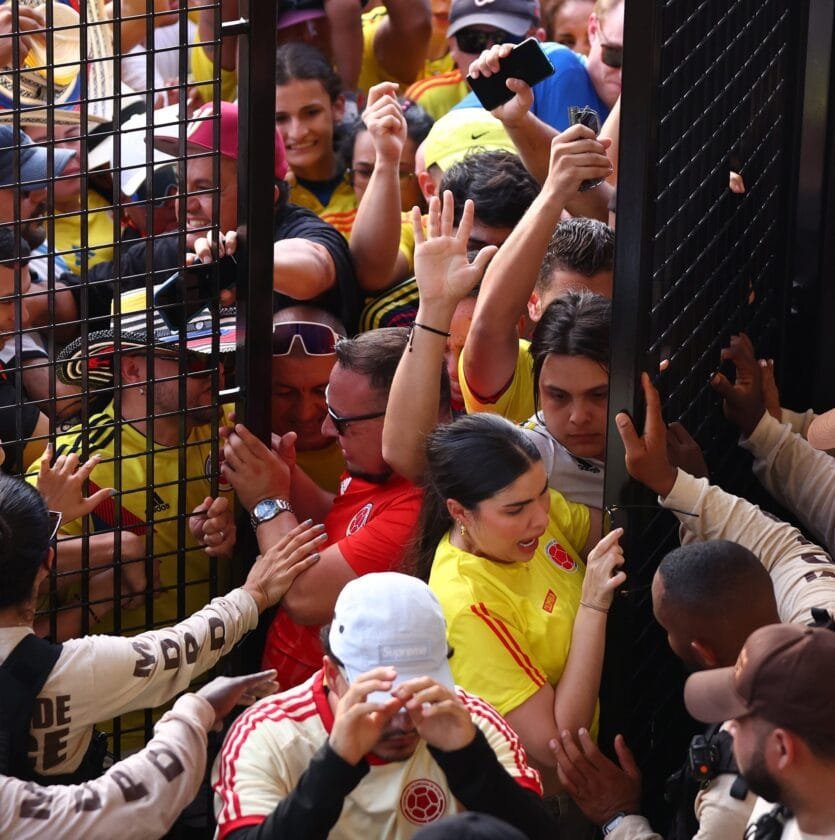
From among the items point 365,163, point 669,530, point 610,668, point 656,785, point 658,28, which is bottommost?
point 656,785

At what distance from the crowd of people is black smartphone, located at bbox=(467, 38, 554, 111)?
0.06 metres

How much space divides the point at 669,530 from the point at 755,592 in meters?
0.66

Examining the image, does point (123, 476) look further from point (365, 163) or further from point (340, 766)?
point (365, 163)

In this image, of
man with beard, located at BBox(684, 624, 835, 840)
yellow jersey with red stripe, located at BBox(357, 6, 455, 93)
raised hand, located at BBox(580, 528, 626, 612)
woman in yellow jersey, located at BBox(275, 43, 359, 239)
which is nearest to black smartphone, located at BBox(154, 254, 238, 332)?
raised hand, located at BBox(580, 528, 626, 612)

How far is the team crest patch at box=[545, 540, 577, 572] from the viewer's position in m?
3.14

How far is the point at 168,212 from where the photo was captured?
4.42 meters

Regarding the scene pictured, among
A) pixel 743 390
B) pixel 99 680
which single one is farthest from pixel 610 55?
pixel 99 680

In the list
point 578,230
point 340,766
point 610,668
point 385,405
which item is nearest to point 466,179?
point 578,230

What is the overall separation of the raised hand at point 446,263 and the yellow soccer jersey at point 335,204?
5.42 ft

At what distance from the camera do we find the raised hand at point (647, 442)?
2.95 metres

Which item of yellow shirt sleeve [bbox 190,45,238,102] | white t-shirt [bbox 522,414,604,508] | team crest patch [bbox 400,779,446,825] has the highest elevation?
yellow shirt sleeve [bbox 190,45,238,102]

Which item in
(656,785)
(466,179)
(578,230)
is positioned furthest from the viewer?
(466,179)

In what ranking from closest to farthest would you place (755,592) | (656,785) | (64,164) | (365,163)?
(755,592) < (656,785) < (64,164) < (365,163)

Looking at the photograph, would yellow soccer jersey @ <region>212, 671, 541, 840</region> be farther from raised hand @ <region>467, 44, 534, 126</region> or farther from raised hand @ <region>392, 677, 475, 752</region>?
raised hand @ <region>467, 44, 534, 126</region>
